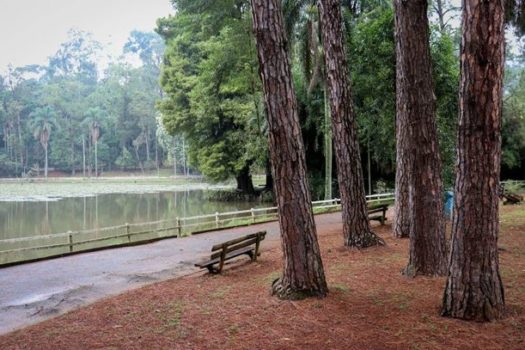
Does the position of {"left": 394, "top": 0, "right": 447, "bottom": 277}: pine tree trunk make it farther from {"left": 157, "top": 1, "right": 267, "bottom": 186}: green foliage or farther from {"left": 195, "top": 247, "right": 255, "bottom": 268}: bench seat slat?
{"left": 157, "top": 1, "right": 267, "bottom": 186}: green foliage

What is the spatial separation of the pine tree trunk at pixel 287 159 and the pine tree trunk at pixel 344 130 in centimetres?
366

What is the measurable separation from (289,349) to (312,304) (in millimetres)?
1378

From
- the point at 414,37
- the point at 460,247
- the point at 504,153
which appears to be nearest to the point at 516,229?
the point at 414,37

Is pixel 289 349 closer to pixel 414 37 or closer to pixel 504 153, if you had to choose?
pixel 414 37

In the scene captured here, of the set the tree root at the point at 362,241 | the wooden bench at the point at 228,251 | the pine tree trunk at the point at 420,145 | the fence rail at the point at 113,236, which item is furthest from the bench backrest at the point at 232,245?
the fence rail at the point at 113,236

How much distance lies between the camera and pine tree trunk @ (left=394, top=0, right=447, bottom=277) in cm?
700

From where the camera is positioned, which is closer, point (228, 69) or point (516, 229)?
point (516, 229)

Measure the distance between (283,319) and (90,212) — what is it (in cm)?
2696

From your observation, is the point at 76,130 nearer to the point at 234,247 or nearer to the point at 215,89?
the point at 215,89

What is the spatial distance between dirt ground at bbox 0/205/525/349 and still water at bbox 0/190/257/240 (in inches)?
676

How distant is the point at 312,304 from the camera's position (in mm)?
5742

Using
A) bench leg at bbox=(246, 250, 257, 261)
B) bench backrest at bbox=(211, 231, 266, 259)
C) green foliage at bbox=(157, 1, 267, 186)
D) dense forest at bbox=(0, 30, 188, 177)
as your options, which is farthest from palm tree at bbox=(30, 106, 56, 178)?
bench backrest at bbox=(211, 231, 266, 259)

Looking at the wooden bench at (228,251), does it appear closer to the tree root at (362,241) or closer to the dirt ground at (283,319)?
the dirt ground at (283,319)

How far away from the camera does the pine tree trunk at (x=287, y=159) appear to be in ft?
19.1
